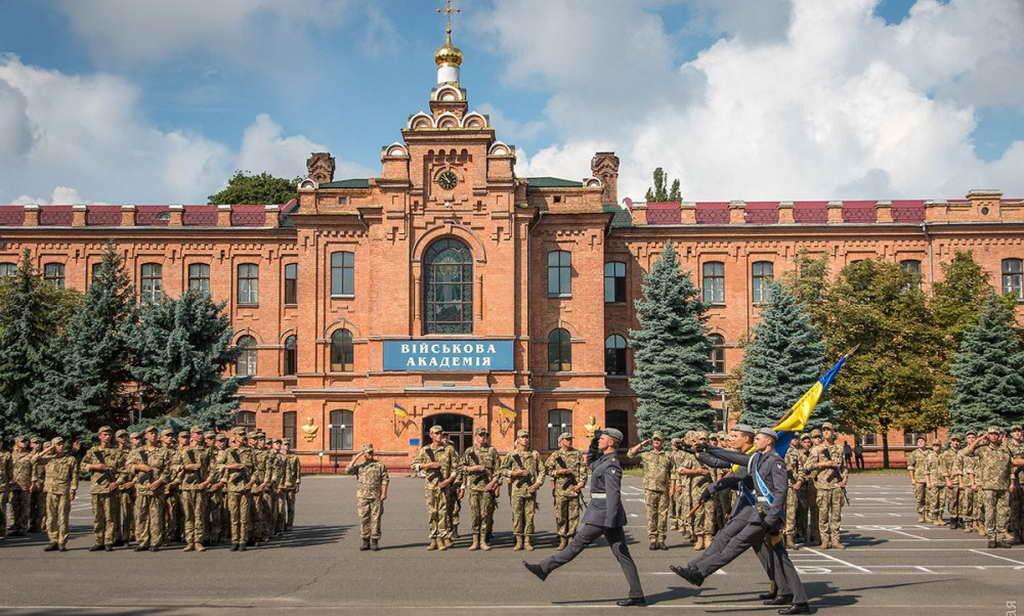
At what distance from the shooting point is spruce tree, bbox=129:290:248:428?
3712 cm

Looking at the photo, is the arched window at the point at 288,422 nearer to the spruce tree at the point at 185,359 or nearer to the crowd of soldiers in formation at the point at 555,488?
the spruce tree at the point at 185,359

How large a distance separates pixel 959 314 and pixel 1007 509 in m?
27.7

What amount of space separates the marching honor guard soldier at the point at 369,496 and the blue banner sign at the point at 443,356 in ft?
81.2

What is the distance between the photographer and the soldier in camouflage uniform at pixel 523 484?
17.0 m

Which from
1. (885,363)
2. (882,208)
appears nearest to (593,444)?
(885,363)

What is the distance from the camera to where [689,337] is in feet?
138

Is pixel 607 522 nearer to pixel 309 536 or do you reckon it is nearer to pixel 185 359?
pixel 309 536

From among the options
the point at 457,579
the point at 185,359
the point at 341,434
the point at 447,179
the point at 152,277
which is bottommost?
the point at 457,579

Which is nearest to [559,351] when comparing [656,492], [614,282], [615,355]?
[615,355]

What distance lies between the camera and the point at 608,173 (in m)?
53.4

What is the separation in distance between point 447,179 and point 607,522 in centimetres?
3295

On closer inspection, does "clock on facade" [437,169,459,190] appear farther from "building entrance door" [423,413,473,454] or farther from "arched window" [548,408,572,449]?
"arched window" [548,408,572,449]

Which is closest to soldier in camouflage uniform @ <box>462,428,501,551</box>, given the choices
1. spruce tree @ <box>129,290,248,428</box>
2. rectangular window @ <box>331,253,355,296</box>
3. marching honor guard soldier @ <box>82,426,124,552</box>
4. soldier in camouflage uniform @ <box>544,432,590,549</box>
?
soldier in camouflage uniform @ <box>544,432,590,549</box>

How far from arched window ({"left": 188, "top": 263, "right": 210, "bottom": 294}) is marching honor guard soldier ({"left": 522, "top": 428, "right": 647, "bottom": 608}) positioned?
39449 millimetres
